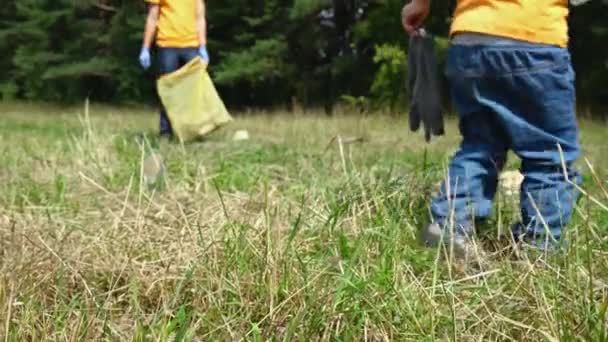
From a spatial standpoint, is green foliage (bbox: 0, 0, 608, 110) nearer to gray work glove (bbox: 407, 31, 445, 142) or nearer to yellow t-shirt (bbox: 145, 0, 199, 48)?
yellow t-shirt (bbox: 145, 0, 199, 48)

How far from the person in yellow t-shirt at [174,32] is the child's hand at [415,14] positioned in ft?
11.6

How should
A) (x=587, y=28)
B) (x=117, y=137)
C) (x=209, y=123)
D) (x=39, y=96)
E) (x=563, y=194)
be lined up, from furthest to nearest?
(x=39, y=96) < (x=587, y=28) < (x=209, y=123) < (x=117, y=137) < (x=563, y=194)

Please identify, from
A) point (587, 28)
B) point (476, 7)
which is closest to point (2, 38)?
point (587, 28)

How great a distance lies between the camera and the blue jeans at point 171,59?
5.98 metres

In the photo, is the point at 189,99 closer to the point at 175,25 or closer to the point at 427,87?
the point at 175,25

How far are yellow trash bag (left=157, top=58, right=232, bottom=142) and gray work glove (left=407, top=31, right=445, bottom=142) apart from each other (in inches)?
123

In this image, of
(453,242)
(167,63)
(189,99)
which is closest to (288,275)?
(453,242)

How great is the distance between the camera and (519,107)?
2.23m

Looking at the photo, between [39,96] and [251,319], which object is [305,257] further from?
[39,96]

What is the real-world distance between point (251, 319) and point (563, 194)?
0.93 meters

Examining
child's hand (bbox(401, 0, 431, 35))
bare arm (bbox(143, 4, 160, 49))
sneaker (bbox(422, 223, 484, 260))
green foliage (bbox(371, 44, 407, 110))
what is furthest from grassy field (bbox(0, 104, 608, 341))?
green foliage (bbox(371, 44, 407, 110))

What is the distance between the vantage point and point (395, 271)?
180 cm

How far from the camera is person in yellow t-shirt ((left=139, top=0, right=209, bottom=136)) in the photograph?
597 centimetres

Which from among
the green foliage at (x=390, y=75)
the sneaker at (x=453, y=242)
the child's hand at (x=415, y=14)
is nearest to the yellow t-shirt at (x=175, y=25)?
the child's hand at (x=415, y=14)
